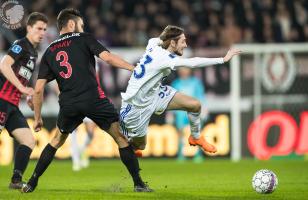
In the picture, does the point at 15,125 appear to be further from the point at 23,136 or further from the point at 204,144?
the point at 204,144

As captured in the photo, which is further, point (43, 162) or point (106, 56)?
point (43, 162)


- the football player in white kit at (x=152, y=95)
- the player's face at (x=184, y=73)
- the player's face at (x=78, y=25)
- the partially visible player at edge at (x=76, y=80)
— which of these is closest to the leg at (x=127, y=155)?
the partially visible player at edge at (x=76, y=80)

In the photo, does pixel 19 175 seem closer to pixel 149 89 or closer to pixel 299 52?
pixel 149 89

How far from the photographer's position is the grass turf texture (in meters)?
9.41

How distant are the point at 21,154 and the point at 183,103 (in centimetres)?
218

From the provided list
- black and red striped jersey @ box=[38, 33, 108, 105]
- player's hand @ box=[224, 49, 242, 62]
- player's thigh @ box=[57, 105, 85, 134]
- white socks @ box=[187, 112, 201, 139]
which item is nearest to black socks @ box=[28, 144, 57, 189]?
player's thigh @ box=[57, 105, 85, 134]

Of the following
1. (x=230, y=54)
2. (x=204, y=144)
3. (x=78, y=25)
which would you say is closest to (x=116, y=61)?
(x=78, y=25)

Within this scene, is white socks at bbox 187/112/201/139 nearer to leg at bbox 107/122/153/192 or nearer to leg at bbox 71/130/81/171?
leg at bbox 107/122/153/192

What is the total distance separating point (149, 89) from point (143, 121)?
463 millimetres

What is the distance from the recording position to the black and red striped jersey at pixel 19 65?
1016 cm

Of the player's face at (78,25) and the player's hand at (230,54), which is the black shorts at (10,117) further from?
the player's hand at (230,54)

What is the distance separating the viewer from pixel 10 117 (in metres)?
10.6

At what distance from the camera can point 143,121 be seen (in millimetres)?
10555

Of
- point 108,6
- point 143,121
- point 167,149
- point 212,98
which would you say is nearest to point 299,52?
point 212,98
